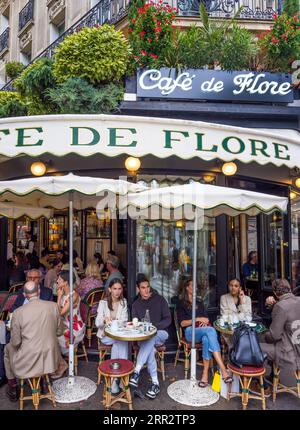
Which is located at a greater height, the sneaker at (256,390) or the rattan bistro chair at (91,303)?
the rattan bistro chair at (91,303)

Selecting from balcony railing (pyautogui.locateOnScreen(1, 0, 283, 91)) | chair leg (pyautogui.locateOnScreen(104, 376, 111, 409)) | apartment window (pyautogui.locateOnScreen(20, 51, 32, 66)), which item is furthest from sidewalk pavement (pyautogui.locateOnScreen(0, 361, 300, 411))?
apartment window (pyautogui.locateOnScreen(20, 51, 32, 66))

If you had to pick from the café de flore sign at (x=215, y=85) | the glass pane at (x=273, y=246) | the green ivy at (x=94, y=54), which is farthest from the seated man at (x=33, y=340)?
the glass pane at (x=273, y=246)

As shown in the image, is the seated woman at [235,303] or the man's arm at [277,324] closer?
the man's arm at [277,324]

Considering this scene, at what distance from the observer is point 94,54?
19.3 feet

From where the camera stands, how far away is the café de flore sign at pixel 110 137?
433 centimetres

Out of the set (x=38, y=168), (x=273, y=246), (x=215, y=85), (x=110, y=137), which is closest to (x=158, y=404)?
(x=110, y=137)

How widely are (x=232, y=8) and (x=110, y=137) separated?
4800 mm

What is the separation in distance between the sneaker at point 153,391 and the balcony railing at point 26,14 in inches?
578

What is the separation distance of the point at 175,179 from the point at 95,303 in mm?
2877

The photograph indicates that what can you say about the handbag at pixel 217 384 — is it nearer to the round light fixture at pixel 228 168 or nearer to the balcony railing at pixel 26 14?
the round light fixture at pixel 228 168

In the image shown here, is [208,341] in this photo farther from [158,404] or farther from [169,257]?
[169,257]

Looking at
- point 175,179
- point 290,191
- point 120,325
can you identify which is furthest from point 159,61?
point 120,325

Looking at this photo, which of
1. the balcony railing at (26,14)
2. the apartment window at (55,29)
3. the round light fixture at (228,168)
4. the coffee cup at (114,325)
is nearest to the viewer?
the coffee cup at (114,325)

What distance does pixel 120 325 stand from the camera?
14.7 ft
